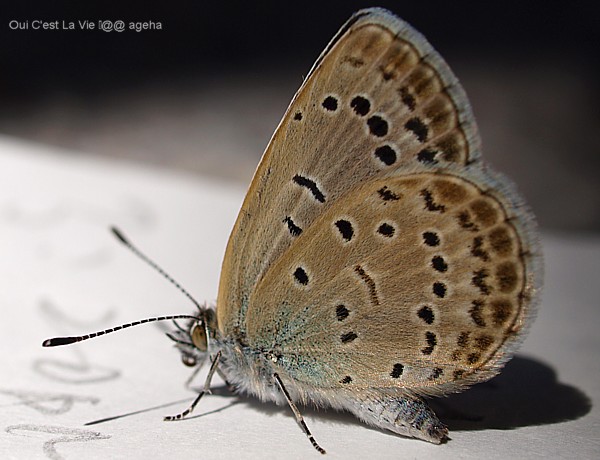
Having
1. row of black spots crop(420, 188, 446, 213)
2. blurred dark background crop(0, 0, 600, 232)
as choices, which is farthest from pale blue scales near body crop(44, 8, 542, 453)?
blurred dark background crop(0, 0, 600, 232)

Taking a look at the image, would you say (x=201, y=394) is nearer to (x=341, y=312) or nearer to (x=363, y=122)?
(x=341, y=312)

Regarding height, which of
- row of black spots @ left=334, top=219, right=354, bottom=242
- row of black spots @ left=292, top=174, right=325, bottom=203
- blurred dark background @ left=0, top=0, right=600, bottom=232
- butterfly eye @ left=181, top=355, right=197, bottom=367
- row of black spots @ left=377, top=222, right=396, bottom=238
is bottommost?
butterfly eye @ left=181, top=355, right=197, bottom=367

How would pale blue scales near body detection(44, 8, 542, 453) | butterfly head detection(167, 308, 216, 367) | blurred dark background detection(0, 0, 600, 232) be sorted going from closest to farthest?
pale blue scales near body detection(44, 8, 542, 453)
butterfly head detection(167, 308, 216, 367)
blurred dark background detection(0, 0, 600, 232)

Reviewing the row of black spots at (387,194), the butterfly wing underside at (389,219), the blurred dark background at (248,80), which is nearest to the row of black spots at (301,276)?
the butterfly wing underside at (389,219)

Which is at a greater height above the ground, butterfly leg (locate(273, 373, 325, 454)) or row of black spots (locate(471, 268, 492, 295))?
row of black spots (locate(471, 268, 492, 295))

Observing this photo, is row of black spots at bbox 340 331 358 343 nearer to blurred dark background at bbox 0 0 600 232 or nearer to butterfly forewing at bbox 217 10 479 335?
butterfly forewing at bbox 217 10 479 335

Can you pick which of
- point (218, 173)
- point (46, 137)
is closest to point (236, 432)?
point (218, 173)

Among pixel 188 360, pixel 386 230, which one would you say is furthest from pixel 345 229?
pixel 188 360
